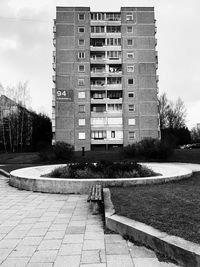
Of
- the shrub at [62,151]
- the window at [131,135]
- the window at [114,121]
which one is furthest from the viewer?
the window at [114,121]

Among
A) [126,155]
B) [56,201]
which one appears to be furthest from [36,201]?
[126,155]

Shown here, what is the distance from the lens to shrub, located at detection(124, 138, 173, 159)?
24734mm

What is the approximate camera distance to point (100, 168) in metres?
10.9

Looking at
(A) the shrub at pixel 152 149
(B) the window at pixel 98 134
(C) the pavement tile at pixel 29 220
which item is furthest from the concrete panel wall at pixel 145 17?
(C) the pavement tile at pixel 29 220

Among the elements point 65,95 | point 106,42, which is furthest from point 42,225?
point 106,42

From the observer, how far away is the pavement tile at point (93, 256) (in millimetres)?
3637

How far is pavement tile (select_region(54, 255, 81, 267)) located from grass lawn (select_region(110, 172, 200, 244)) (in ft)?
4.79

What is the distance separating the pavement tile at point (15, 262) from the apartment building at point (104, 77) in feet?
132

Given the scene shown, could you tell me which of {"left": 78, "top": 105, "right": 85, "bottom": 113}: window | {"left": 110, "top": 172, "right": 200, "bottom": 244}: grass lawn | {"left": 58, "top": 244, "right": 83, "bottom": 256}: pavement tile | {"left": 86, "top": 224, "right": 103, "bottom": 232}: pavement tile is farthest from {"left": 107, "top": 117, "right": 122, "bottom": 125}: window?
{"left": 58, "top": 244, "right": 83, "bottom": 256}: pavement tile

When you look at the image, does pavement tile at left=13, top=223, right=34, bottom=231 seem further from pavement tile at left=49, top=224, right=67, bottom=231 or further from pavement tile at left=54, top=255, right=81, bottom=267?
pavement tile at left=54, top=255, right=81, bottom=267

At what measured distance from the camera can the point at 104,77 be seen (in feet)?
154

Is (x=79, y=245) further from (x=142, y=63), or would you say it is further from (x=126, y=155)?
(x=142, y=63)

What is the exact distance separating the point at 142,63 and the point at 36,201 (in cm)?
4268

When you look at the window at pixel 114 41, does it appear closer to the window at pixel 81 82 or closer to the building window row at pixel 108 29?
the building window row at pixel 108 29
